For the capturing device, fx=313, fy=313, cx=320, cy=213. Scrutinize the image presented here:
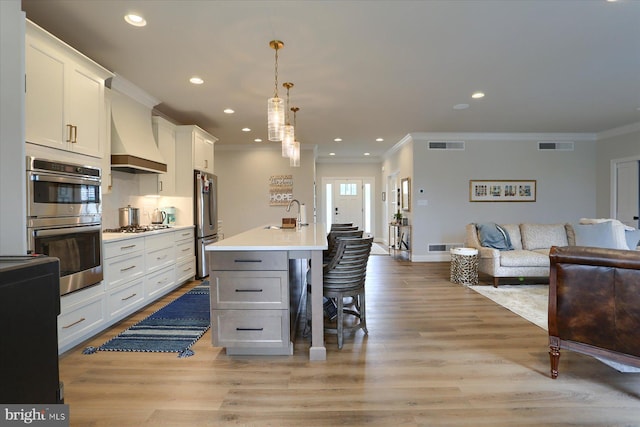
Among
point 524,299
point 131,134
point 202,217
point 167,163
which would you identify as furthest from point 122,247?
point 524,299

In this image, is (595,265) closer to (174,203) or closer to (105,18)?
(105,18)

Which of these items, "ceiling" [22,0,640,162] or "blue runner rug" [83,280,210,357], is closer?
"ceiling" [22,0,640,162]

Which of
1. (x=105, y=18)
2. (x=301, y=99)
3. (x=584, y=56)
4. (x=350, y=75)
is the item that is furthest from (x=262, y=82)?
(x=584, y=56)

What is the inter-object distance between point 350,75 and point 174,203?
3145 millimetres

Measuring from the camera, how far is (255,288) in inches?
90.1

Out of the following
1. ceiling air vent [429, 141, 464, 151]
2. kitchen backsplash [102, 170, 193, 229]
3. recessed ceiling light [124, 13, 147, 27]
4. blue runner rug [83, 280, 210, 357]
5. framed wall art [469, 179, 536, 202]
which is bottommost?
blue runner rug [83, 280, 210, 357]

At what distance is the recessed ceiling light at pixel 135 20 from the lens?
2373 mm

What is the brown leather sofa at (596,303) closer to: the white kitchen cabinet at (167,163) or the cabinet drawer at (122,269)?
the cabinet drawer at (122,269)

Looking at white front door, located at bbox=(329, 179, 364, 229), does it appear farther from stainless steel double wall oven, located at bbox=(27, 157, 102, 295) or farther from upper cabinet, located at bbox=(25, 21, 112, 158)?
stainless steel double wall oven, located at bbox=(27, 157, 102, 295)

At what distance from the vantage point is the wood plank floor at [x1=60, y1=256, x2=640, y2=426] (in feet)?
5.56

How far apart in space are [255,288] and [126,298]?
5.55 feet

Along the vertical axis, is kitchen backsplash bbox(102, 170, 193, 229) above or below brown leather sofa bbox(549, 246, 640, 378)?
above

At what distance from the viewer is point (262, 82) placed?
11.9 feet

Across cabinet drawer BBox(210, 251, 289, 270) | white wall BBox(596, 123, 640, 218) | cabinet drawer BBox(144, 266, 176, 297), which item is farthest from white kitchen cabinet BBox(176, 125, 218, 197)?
white wall BBox(596, 123, 640, 218)
